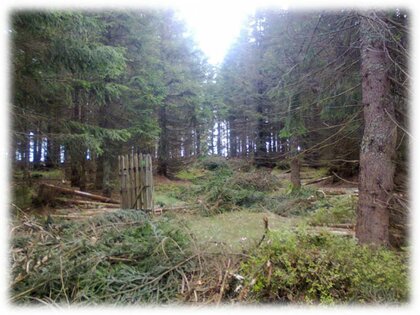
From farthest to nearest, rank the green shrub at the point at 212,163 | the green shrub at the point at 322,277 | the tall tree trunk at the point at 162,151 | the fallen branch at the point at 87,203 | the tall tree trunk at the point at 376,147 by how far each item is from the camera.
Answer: the green shrub at the point at 212,163 → the tall tree trunk at the point at 162,151 → the fallen branch at the point at 87,203 → the tall tree trunk at the point at 376,147 → the green shrub at the point at 322,277

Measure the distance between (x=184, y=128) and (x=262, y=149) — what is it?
5.94m

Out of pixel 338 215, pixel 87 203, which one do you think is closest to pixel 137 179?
pixel 87 203

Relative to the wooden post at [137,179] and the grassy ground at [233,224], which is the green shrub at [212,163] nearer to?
the grassy ground at [233,224]

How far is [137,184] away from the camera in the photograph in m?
7.18

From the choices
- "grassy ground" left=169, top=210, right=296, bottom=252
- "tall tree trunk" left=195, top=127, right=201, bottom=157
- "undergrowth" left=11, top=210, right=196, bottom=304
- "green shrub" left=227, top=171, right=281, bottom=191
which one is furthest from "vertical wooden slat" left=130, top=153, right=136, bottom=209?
"tall tree trunk" left=195, top=127, right=201, bottom=157

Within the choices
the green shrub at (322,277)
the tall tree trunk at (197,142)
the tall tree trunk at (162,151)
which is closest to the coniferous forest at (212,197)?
the green shrub at (322,277)

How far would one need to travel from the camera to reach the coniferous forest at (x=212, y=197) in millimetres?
2893

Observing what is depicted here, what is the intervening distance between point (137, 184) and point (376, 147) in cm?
529

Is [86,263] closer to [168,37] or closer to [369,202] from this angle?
[369,202]

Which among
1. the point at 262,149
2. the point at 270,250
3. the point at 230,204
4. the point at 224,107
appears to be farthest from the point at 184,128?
the point at 270,250

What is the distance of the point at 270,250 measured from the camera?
121 inches

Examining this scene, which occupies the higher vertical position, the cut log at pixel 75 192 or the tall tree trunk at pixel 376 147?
the tall tree trunk at pixel 376 147

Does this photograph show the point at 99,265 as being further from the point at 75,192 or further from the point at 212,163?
the point at 212,163

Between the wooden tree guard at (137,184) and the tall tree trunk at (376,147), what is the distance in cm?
480
